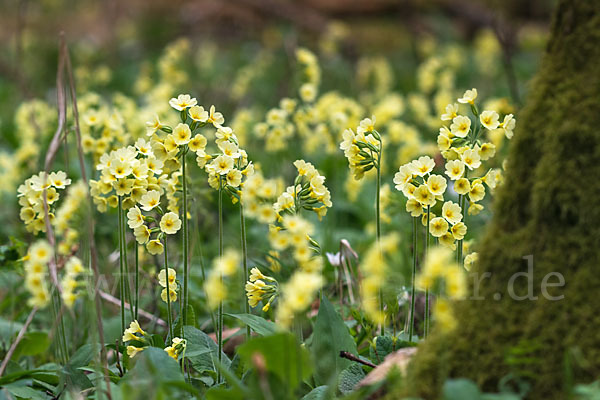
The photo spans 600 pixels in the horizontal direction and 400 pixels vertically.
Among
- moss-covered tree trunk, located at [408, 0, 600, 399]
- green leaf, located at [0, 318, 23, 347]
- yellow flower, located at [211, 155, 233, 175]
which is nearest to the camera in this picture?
moss-covered tree trunk, located at [408, 0, 600, 399]

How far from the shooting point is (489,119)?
2234 millimetres

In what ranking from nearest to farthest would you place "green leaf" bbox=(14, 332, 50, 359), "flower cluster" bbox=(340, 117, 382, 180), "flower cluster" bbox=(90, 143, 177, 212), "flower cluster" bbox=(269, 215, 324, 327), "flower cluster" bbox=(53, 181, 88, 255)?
1. "flower cluster" bbox=(269, 215, 324, 327)
2. "flower cluster" bbox=(53, 181, 88, 255)
3. "flower cluster" bbox=(90, 143, 177, 212)
4. "flower cluster" bbox=(340, 117, 382, 180)
5. "green leaf" bbox=(14, 332, 50, 359)

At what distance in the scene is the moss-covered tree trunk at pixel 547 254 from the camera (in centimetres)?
163

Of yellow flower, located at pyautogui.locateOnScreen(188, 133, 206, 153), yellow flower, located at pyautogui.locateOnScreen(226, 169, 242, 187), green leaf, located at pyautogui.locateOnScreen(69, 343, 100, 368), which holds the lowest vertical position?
green leaf, located at pyautogui.locateOnScreen(69, 343, 100, 368)

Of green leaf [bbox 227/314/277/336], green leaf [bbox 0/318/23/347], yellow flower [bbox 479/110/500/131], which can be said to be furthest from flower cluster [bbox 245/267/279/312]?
green leaf [bbox 0/318/23/347]

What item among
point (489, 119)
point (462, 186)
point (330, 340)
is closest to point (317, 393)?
point (330, 340)

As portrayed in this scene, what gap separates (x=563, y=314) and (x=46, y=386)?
1.62m

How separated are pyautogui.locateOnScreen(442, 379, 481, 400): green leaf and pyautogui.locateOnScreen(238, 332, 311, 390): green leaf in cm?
34

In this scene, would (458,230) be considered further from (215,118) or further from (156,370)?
(156,370)

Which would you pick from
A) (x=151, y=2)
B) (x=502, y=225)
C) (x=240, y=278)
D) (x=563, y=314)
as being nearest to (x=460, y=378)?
(x=563, y=314)

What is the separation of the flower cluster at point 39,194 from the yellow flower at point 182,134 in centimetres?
40

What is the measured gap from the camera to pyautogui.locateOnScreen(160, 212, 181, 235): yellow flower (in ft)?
7.07

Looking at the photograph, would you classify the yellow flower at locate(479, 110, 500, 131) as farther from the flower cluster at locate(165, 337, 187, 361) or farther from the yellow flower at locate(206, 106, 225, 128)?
the flower cluster at locate(165, 337, 187, 361)

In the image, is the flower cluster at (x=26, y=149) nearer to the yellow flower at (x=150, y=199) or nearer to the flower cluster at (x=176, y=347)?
the yellow flower at (x=150, y=199)
